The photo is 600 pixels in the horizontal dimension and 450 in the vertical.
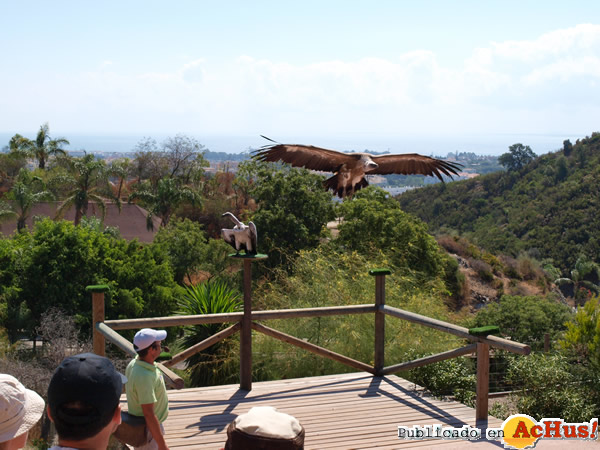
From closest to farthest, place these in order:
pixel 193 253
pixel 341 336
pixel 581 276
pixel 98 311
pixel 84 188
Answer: pixel 98 311 < pixel 341 336 < pixel 193 253 < pixel 84 188 < pixel 581 276

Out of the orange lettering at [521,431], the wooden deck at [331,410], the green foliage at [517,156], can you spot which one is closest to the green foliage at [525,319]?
the wooden deck at [331,410]

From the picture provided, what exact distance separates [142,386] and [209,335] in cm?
487

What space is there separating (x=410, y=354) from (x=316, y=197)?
57.8 feet

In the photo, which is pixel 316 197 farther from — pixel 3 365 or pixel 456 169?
pixel 456 169

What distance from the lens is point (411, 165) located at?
629 centimetres

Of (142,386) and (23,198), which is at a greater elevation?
(142,386)

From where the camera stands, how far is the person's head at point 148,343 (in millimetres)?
3652

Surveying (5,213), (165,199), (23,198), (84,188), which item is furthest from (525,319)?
(165,199)

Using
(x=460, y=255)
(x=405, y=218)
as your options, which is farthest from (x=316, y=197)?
(x=460, y=255)

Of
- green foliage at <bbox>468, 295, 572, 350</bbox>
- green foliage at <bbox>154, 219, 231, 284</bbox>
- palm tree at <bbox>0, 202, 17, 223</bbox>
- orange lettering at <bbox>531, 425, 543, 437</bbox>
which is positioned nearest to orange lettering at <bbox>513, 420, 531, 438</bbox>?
orange lettering at <bbox>531, 425, 543, 437</bbox>

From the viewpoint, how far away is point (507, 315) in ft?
64.6

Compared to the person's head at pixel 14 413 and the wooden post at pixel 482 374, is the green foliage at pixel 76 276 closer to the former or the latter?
the wooden post at pixel 482 374

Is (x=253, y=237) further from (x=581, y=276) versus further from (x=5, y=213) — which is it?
(x=581, y=276)

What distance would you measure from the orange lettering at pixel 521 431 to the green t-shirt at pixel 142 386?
2907mm
